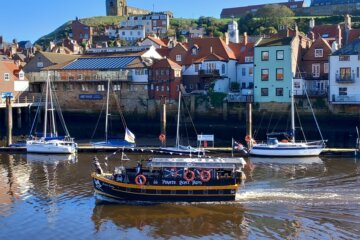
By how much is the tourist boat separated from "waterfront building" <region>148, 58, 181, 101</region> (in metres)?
32.6

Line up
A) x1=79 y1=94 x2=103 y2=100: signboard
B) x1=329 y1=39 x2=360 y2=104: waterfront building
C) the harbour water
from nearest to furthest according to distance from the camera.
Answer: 1. the harbour water
2. x1=329 y1=39 x2=360 y2=104: waterfront building
3. x1=79 y1=94 x2=103 y2=100: signboard

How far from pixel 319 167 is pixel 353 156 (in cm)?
552

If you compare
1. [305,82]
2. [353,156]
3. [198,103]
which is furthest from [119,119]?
[353,156]

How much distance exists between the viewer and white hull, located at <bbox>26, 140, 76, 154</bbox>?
44.6m

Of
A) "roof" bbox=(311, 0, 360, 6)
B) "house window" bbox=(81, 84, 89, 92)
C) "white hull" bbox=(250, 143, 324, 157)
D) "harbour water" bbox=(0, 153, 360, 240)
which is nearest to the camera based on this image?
"harbour water" bbox=(0, 153, 360, 240)

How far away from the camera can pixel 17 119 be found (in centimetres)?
6512

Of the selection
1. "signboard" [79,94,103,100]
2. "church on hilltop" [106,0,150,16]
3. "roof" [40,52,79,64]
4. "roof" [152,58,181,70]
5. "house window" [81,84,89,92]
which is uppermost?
"church on hilltop" [106,0,150,16]

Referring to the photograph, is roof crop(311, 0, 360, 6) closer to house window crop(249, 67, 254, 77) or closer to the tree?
the tree

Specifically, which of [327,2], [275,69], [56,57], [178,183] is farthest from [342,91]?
[327,2]

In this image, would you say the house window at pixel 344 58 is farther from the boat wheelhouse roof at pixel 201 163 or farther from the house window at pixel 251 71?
the boat wheelhouse roof at pixel 201 163

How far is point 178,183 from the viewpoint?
27562mm

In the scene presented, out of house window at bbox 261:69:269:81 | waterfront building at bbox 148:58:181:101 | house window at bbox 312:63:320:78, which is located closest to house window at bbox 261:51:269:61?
house window at bbox 261:69:269:81

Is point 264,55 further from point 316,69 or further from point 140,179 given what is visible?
point 140,179

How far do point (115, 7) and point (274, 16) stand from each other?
58905 millimetres
